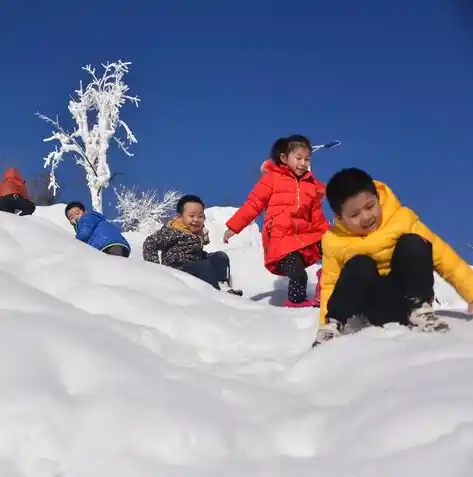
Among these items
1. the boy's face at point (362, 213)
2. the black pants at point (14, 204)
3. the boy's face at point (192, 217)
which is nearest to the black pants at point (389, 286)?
the boy's face at point (362, 213)

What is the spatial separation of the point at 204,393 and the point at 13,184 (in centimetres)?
636

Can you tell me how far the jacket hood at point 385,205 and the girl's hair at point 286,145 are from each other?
2.39 meters

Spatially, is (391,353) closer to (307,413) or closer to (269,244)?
(307,413)

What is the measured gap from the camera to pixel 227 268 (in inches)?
246

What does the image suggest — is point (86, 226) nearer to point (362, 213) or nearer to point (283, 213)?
point (283, 213)

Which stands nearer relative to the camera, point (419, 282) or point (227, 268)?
point (419, 282)

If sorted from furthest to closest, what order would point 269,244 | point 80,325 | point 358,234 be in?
point 269,244 < point 358,234 < point 80,325

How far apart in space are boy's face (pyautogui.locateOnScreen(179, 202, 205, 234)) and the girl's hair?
103cm

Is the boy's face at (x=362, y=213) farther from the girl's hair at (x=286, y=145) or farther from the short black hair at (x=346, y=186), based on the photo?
the girl's hair at (x=286, y=145)

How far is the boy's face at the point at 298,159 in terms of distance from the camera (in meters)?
5.25

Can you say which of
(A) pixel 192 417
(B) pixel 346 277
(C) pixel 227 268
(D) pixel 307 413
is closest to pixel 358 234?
(B) pixel 346 277

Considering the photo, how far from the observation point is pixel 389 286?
275 cm

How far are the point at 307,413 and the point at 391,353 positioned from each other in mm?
502

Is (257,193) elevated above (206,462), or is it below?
above
